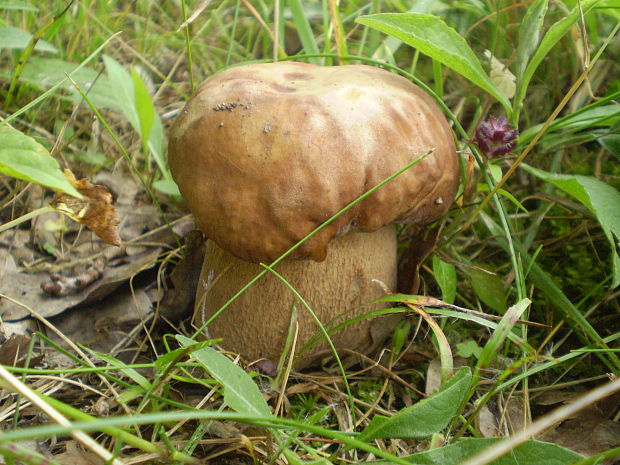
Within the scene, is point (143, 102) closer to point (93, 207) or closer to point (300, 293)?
point (93, 207)

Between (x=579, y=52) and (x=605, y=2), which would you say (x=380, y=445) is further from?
(x=579, y=52)

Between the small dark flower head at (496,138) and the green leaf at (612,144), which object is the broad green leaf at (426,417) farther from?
the green leaf at (612,144)

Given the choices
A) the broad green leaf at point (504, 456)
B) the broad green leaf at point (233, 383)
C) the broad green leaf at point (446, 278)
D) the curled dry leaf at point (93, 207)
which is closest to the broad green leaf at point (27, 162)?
the curled dry leaf at point (93, 207)

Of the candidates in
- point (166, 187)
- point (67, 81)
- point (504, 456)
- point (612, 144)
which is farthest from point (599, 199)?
point (67, 81)

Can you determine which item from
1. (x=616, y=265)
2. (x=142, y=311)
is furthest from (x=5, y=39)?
(x=616, y=265)

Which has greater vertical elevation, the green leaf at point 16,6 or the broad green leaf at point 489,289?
the green leaf at point 16,6
